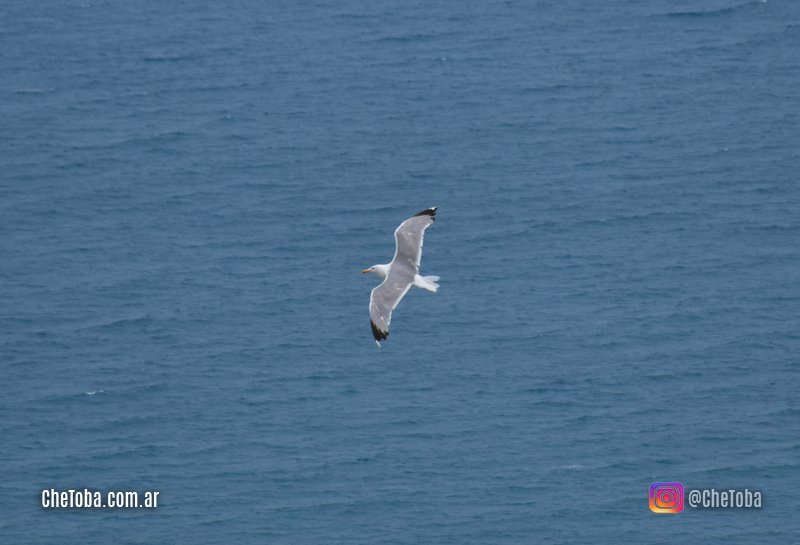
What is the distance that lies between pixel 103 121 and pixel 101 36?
11.4m

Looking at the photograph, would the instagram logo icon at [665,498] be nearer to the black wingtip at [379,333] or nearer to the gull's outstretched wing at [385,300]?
the gull's outstretched wing at [385,300]

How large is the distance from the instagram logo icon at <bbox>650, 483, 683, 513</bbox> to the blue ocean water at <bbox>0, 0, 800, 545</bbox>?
73cm

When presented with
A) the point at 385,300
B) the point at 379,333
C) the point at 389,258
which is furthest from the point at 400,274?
the point at 389,258

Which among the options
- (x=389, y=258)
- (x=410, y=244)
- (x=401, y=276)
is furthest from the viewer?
(x=389, y=258)

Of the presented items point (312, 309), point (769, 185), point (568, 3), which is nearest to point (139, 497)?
point (312, 309)

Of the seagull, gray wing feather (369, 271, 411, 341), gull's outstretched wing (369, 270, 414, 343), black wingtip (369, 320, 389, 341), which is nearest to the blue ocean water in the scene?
the seagull

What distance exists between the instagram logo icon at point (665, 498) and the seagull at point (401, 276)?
1544 inches

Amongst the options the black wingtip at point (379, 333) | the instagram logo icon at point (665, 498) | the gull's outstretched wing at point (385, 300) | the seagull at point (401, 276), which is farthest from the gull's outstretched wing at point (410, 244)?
the instagram logo icon at point (665, 498)

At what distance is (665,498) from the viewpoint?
87.8 meters

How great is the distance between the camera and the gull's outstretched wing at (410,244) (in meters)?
51.7

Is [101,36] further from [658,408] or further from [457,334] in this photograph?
[658,408]

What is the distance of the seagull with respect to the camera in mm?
48562

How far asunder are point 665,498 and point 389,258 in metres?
27.1

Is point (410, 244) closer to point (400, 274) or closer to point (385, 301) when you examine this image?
point (400, 274)
